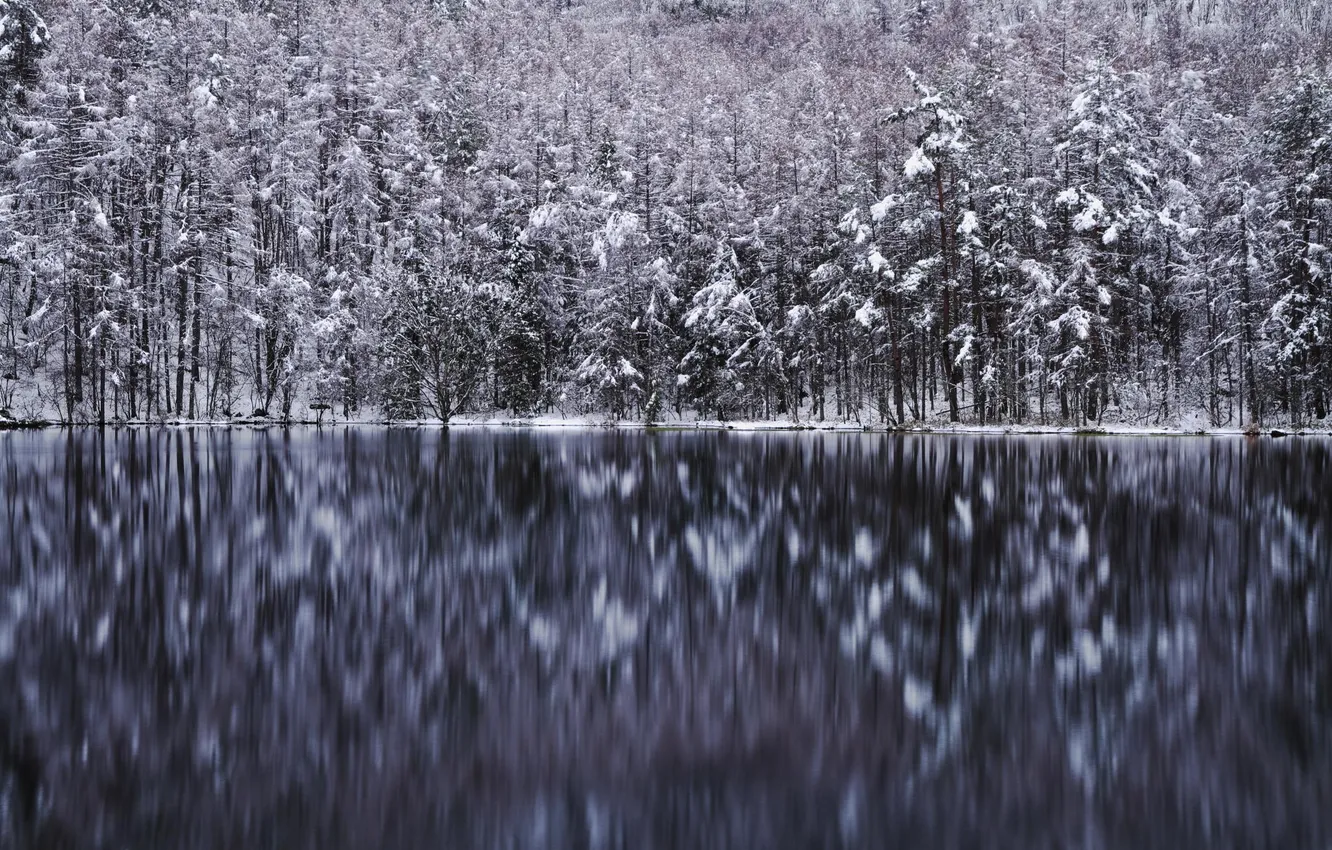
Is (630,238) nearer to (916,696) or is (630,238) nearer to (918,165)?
(918,165)

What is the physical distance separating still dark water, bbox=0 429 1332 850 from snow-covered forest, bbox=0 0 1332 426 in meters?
37.0

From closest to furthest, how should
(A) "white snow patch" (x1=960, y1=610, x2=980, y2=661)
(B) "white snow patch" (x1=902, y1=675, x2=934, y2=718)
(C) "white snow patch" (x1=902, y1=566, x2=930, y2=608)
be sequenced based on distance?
(B) "white snow patch" (x1=902, y1=675, x2=934, y2=718) < (A) "white snow patch" (x1=960, y1=610, x2=980, y2=661) < (C) "white snow patch" (x1=902, y1=566, x2=930, y2=608)

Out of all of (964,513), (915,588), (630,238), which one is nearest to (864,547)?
(915,588)

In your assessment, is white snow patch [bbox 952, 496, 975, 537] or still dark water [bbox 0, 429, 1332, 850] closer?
still dark water [bbox 0, 429, 1332, 850]

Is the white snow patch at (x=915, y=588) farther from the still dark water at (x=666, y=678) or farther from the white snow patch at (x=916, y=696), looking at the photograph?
the white snow patch at (x=916, y=696)

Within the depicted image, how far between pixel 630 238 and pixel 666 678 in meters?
54.7

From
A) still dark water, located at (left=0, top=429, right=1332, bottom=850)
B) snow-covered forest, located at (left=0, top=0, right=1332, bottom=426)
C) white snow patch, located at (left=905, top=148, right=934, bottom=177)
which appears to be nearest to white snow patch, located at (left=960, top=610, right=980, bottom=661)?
still dark water, located at (left=0, top=429, right=1332, bottom=850)

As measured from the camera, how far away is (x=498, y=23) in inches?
4363

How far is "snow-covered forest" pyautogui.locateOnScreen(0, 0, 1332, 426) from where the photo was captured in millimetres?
48719

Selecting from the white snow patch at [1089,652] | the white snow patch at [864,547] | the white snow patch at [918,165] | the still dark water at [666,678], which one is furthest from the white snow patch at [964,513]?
the white snow patch at [918,165]

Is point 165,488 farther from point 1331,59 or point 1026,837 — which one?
point 1331,59

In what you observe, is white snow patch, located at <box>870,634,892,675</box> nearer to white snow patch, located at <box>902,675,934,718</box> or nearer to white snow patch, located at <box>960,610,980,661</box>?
white snow patch, located at <box>902,675,934,718</box>

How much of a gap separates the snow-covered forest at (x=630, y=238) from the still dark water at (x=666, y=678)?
37.0m

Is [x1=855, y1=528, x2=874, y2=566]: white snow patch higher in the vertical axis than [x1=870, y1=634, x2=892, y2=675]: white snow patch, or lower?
higher
